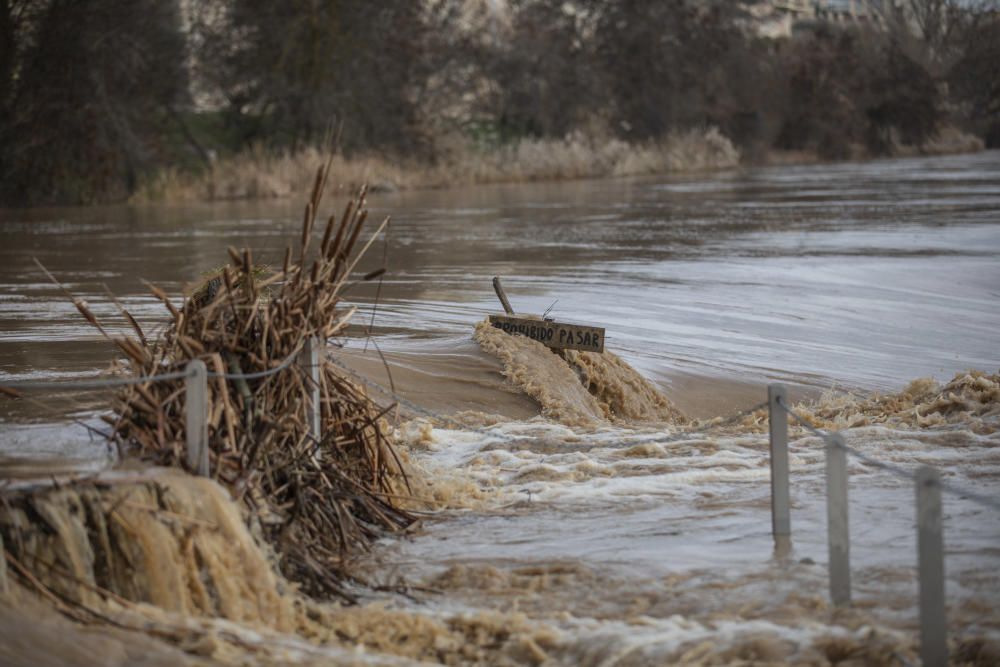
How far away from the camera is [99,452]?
22.3 ft

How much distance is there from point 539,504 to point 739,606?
2.16 m

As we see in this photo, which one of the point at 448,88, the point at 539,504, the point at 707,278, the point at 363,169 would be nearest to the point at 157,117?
the point at 363,169

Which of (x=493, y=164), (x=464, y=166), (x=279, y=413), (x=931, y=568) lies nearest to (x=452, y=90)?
(x=493, y=164)

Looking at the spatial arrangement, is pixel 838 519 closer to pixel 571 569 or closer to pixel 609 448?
pixel 571 569

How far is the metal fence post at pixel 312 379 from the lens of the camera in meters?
7.26

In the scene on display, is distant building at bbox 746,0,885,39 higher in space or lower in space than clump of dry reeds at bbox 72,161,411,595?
higher

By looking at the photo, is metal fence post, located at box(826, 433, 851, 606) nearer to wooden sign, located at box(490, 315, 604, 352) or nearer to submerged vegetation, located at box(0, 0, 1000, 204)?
wooden sign, located at box(490, 315, 604, 352)

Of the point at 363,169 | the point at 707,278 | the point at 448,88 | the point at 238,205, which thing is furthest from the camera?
the point at 448,88

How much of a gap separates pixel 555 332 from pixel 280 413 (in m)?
4.64

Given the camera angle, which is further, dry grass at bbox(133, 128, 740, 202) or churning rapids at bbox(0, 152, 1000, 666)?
dry grass at bbox(133, 128, 740, 202)

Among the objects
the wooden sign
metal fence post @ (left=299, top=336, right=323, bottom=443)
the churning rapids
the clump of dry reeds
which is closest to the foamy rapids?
the churning rapids

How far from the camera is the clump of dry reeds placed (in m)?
6.65

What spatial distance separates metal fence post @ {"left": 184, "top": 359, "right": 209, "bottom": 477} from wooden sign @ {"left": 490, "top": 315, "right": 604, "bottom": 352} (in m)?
4.89

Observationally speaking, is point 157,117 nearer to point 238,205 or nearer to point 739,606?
point 238,205
